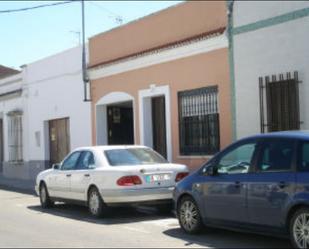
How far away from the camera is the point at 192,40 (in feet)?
51.5

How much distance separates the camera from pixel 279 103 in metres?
13.6

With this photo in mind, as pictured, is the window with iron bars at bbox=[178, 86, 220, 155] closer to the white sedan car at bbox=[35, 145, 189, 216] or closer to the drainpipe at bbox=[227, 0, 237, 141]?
the drainpipe at bbox=[227, 0, 237, 141]

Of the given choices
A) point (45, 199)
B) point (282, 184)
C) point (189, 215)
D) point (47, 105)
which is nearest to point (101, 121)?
point (47, 105)

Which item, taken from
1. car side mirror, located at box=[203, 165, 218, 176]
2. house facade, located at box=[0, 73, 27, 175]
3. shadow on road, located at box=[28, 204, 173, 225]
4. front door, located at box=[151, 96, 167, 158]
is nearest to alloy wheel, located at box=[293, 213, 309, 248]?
car side mirror, located at box=[203, 165, 218, 176]

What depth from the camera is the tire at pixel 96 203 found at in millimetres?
12039

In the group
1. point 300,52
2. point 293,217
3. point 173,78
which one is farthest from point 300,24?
point 293,217

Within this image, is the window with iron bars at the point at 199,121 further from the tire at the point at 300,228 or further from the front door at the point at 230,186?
the tire at the point at 300,228

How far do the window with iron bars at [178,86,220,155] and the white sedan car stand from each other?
299cm

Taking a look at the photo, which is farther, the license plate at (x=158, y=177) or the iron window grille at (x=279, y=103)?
the iron window grille at (x=279, y=103)

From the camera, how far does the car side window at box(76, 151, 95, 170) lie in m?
12.7

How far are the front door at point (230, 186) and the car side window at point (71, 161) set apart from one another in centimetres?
458

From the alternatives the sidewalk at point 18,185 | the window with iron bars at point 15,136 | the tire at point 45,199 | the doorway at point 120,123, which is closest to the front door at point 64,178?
the tire at point 45,199

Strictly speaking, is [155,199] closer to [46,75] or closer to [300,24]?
[300,24]

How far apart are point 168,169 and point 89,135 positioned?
909cm
